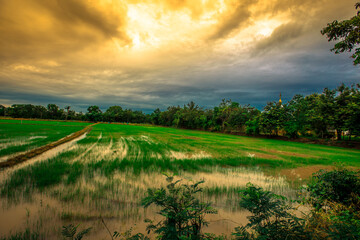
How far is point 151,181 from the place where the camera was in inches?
240

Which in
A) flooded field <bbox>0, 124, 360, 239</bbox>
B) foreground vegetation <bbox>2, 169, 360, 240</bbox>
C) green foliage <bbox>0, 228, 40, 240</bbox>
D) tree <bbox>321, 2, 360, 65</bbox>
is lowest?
flooded field <bbox>0, 124, 360, 239</bbox>

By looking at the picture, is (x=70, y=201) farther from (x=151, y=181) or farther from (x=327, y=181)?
(x=327, y=181)

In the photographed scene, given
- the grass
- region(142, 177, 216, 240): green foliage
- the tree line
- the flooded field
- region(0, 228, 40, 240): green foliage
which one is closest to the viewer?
region(142, 177, 216, 240): green foliage

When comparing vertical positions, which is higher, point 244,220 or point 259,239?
point 259,239

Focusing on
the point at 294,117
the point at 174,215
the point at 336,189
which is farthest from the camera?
the point at 294,117

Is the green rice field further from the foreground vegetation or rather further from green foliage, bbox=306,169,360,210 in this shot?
green foliage, bbox=306,169,360,210

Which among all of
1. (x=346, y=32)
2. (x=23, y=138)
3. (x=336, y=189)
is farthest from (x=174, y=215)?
(x=23, y=138)

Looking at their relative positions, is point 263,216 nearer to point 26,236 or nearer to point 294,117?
point 26,236

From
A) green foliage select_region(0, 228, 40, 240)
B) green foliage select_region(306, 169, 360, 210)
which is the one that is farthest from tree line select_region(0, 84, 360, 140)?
green foliage select_region(0, 228, 40, 240)

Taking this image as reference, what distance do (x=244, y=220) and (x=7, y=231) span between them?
16.8ft

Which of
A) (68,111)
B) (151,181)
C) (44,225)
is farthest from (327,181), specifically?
(68,111)

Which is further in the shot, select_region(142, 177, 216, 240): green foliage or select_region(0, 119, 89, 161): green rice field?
select_region(0, 119, 89, 161): green rice field

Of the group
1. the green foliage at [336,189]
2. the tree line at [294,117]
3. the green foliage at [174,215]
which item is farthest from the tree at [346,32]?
the tree line at [294,117]

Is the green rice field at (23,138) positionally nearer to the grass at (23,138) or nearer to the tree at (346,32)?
the grass at (23,138)
